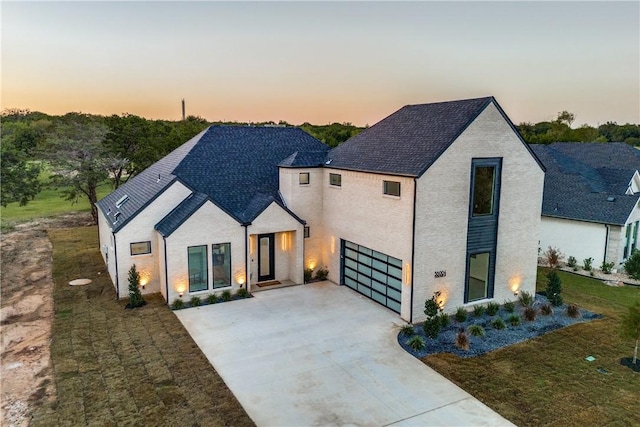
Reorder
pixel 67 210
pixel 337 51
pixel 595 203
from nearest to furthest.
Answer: pixel 595 203, pixel 337 51, pixel 67 210

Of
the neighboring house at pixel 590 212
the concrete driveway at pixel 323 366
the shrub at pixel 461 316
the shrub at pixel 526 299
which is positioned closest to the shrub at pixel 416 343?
the concrete driveway at pixel 323 366

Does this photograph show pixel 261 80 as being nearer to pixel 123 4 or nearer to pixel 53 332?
pixel 123 4

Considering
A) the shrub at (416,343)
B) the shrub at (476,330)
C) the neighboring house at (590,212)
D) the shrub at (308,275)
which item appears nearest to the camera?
the shrub at (416,343)

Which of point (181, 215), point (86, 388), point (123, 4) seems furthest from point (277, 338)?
point (123, 4)

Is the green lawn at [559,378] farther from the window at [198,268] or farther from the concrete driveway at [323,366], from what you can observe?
the window at [198,268]

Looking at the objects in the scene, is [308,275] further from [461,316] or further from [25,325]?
[25,325]

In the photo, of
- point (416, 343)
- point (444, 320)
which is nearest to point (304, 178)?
point (444, 320)

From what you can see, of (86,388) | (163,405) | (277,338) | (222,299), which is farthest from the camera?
(222,299)
